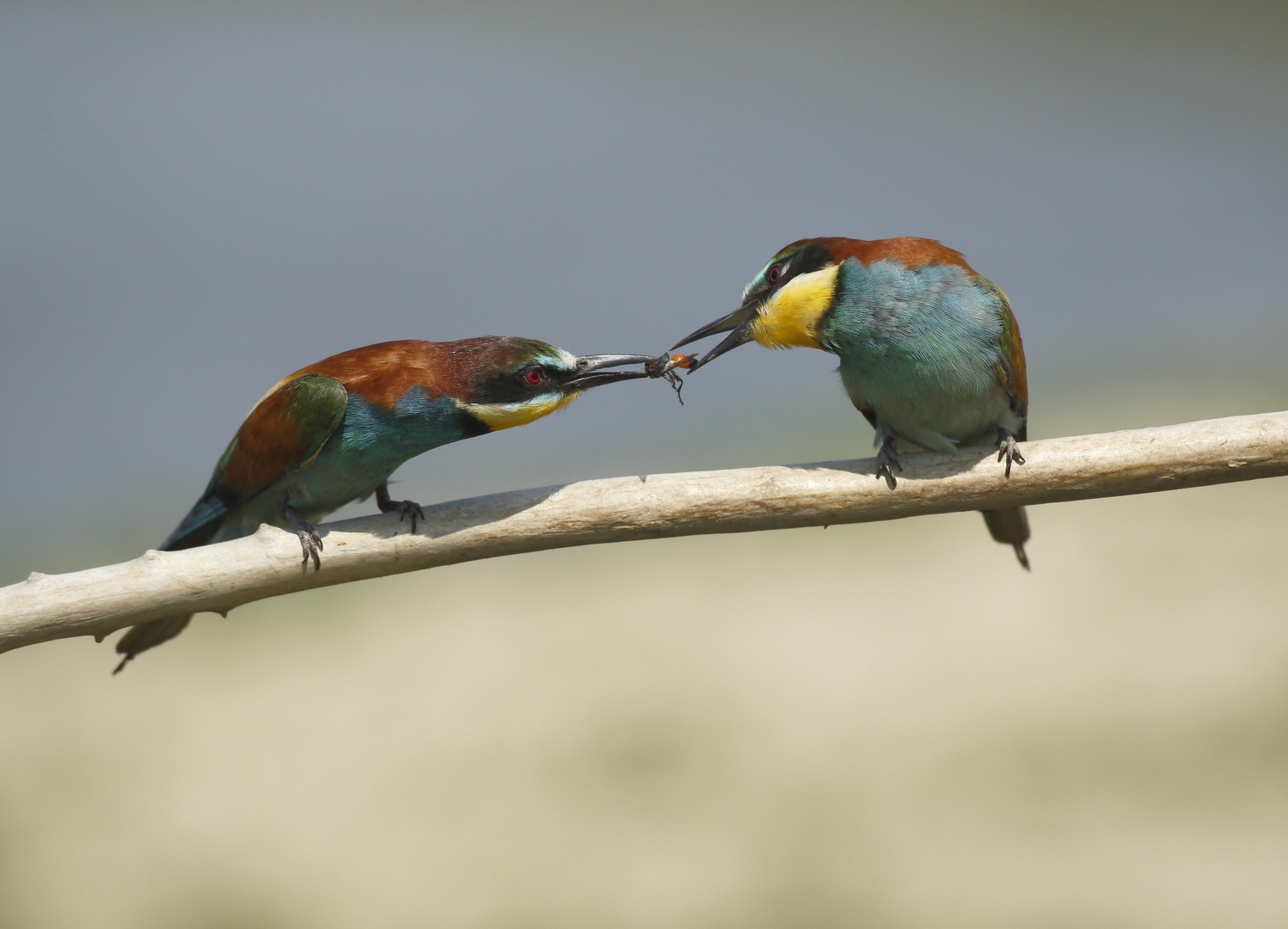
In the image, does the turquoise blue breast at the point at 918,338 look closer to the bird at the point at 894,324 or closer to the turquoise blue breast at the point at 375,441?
the bird at the point at 894,324

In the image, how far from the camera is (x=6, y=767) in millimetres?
6246

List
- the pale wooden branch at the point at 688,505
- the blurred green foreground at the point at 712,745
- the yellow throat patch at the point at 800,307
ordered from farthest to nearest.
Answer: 1. the blurred green foreground at the point at 712,745
2. the yellow throat patch at the point at 800,307
3. the pale wooden branch at the point at 688,505

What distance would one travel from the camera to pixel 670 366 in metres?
2.43

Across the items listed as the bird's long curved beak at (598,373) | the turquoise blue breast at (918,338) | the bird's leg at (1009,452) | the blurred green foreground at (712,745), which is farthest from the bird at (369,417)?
the blurred green foreground at (712,745)

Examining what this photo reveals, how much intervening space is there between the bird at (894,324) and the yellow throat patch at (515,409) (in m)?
0.42

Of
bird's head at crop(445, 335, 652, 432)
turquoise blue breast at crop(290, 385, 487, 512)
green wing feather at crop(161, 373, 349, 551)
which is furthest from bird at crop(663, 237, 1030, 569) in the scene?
green wing feather at crop(161, 373, 349, 551)

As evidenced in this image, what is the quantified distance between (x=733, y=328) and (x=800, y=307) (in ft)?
0.70

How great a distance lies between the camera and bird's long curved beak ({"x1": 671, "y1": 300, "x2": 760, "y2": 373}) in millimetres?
2596

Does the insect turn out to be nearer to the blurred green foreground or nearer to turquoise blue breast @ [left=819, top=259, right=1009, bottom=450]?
turquoise blue breast @ [left=819, top=259, right=1009, bottom=450]

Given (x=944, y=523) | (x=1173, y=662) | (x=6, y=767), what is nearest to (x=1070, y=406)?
(x=944, y=523)

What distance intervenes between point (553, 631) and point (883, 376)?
521cm

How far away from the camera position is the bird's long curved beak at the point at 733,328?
2.60 m

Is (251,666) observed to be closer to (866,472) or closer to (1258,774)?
(866,472)

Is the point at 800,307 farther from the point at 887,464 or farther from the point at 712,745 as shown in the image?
the point at 712,745
